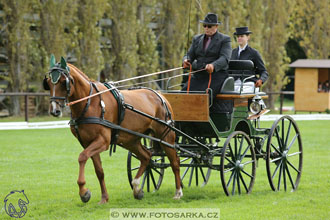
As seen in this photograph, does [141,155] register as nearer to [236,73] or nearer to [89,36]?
[236,73]

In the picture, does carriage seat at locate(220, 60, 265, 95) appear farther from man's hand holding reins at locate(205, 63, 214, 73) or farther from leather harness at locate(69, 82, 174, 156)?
leather harness at locate(69, 82, 174, 156)

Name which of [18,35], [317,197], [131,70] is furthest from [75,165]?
[131,70]

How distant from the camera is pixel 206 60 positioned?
9.05 metres

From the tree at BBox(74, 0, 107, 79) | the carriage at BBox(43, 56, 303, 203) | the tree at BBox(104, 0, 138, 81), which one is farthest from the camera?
the tree at BBox(104, 0, 138, 81)

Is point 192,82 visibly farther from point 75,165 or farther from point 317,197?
point 75,165

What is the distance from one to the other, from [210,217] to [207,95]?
71.8 inches

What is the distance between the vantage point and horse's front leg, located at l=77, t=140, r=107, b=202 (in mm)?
7445

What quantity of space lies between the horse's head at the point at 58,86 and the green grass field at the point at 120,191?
119cm

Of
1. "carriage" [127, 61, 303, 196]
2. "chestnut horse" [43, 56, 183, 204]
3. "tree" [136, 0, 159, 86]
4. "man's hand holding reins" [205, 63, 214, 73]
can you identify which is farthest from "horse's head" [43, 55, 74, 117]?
"tree" [136, 0, 159, 86]

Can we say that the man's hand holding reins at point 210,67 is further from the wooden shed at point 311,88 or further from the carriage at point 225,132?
the wooden shed at point 311,88

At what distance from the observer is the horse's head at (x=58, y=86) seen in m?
7.30

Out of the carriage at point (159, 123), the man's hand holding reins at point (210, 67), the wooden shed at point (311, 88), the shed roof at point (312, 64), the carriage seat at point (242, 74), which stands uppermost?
the man's hand holding reins at point (210, 67)

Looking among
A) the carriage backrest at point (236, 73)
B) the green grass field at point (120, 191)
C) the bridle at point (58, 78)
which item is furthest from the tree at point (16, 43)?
the bridle at point (58, 78)

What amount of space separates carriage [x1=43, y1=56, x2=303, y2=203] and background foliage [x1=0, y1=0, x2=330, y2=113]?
1151 cm
